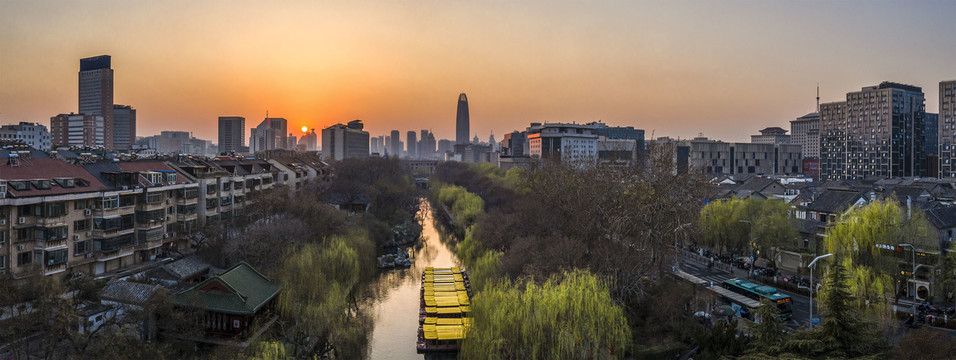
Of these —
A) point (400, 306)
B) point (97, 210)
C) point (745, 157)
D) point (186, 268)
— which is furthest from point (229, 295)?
point (745, 157)

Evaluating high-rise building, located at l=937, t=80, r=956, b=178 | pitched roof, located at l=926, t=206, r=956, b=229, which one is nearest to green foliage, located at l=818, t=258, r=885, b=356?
pitched roof, located at l=926, t=206, r=956, b=229

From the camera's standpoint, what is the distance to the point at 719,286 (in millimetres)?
27297

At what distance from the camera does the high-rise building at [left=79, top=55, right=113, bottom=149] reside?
123938 millimetres

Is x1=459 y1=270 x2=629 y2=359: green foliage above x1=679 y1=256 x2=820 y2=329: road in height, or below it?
above

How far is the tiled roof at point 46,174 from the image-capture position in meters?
21.5

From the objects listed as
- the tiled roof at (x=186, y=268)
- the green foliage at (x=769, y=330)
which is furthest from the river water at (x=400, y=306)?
the green foliage at (x=769, y=330)

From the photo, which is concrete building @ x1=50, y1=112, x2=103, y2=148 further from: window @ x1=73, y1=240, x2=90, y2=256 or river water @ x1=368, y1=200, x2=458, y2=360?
window @ x1=73, y1=240, x2=90, y2=256

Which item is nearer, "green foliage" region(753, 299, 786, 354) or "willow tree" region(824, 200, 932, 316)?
"green foliage" region(753, 299, 786, 354)

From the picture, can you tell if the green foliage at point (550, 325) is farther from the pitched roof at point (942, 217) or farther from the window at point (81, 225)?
the pitched roof at point (942, 217)

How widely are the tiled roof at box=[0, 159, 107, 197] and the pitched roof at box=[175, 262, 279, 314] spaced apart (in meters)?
8.47

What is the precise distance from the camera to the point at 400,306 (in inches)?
1053

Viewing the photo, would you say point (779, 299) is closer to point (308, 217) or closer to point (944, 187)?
point (308, 217)

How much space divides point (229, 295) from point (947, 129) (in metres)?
90.3

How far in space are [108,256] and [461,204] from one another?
1188 inches
